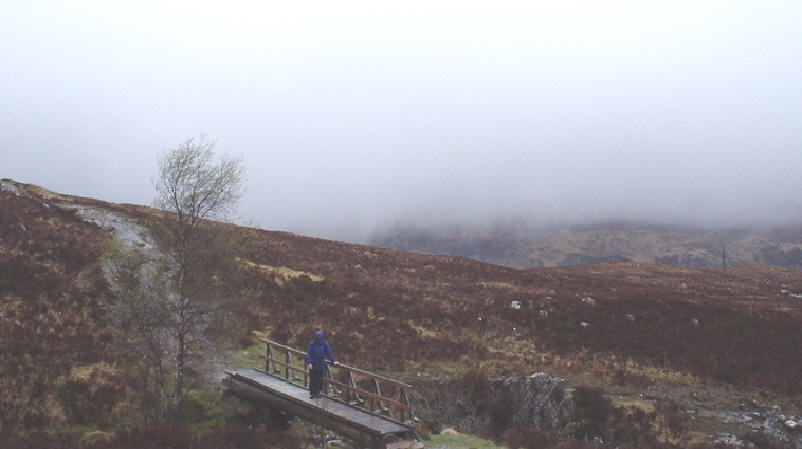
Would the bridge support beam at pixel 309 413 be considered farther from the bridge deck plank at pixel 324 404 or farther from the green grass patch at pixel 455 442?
the green grass patch at pixel 455 442

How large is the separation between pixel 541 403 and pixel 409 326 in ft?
37.8

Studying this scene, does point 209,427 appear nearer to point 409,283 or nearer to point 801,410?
point 801,410

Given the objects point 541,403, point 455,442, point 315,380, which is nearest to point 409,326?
point 541,403

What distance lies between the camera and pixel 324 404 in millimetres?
16438

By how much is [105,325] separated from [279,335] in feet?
27.4

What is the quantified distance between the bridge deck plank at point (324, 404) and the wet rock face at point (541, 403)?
8.72 metres

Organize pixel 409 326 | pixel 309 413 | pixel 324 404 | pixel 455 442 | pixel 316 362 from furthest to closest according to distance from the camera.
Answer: pixel 409 326 → pixel 316 362 → pixel 309 413 → pixel 324 404 → pixel 455 442

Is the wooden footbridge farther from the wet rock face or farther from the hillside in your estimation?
the wet rock face

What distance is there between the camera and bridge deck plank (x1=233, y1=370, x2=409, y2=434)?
1477cm

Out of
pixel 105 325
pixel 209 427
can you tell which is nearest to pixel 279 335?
pixel 105 325

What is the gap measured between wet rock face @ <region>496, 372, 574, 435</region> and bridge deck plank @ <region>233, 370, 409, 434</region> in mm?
8721

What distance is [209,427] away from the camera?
56.0 feet

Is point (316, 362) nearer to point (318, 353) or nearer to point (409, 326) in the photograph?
point (318, 353)

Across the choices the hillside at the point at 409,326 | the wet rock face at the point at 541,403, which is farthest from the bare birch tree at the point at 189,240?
the wet rock face at the point at 541,403
